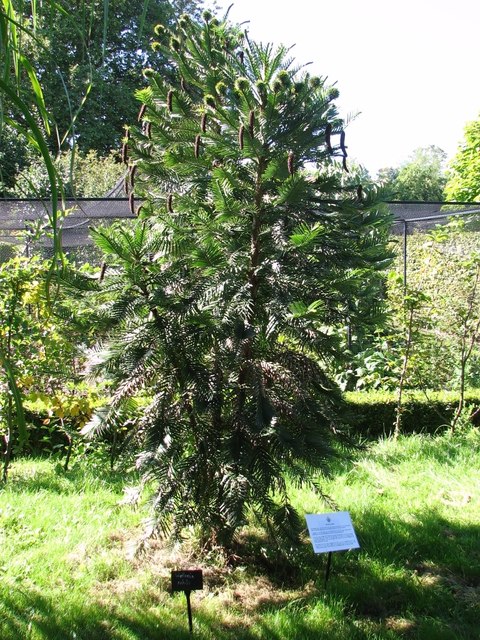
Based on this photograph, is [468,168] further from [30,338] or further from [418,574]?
[418,574]

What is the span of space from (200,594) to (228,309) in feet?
5.03

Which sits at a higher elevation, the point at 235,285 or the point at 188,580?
the point at 235,285

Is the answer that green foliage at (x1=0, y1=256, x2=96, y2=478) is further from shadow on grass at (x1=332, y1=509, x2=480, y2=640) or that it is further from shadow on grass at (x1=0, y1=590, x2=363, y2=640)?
shadow on grass at (x1=332, y1=509, x2=480, y2=640)

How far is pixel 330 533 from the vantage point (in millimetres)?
3193

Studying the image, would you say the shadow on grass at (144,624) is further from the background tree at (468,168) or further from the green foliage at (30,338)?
the background tree at (468,168)

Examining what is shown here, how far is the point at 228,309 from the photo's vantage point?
2.91 meters

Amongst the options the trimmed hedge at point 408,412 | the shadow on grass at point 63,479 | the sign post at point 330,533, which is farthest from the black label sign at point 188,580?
the trimmed hedge at point 408,412

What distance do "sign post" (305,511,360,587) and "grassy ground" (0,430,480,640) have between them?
0.54ft

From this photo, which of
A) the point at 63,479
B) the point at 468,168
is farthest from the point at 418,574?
the point at 468,168

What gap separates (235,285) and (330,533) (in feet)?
4.55

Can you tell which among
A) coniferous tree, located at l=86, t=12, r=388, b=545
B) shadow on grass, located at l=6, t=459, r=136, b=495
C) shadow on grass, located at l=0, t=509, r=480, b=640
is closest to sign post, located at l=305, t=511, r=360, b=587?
coniferous tree, located at l=86, t=12, r=388, b=545

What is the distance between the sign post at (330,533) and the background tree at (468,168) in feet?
46.7

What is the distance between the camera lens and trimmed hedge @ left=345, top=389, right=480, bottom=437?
6.81 m

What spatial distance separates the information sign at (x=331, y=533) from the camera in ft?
10.3
